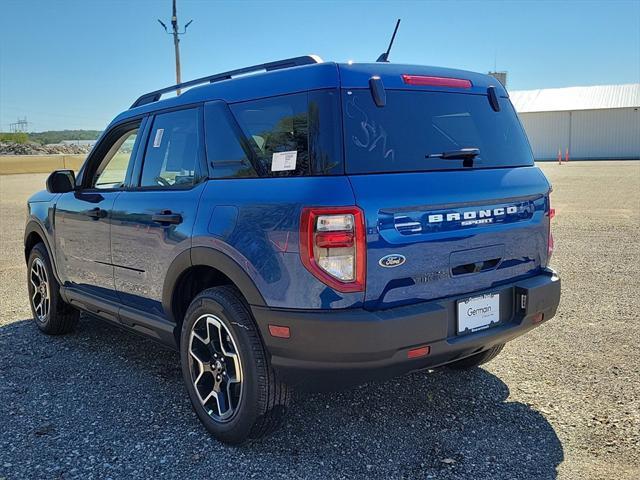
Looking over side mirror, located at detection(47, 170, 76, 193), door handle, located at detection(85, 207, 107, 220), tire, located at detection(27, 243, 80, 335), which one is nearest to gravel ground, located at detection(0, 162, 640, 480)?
tire, located at detection(27, 243, 80, 335)

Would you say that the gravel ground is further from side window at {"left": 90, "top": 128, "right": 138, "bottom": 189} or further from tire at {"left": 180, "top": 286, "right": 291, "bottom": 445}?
side window at {"left": 90, "top": 128, "right": 138, "bottom": 189}

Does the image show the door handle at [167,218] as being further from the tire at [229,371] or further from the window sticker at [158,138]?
the window sticker at [158,138]

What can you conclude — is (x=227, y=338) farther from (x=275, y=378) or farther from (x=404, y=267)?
(x=404, y=267)

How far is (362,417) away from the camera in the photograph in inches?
138

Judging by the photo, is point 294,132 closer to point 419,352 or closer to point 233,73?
point 233,73

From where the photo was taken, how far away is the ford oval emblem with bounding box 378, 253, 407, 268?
2662mm

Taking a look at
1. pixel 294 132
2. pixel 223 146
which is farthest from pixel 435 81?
pixel 223 146

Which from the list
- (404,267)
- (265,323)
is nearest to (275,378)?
(265,323)

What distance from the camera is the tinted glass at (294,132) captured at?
8.98 ft

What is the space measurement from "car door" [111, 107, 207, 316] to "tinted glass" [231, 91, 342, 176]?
448mm

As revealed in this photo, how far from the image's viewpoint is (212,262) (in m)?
3.07

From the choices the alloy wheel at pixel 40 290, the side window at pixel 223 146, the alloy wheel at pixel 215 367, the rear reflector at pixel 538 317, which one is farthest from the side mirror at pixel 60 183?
the rear reflector at pixel 538 317

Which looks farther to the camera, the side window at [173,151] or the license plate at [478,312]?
the side window at [173,151]

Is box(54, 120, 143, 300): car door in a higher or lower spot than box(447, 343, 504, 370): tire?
higher
